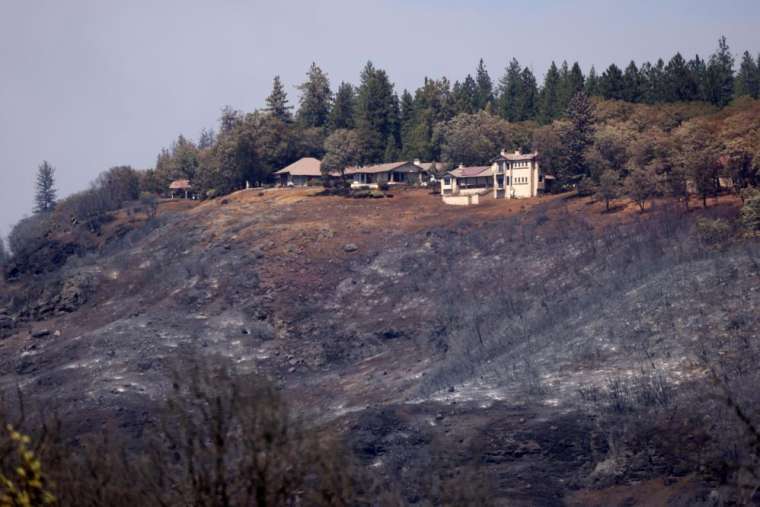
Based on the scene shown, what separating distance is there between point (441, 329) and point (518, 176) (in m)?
33.3

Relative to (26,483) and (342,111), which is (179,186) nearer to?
(342,111)

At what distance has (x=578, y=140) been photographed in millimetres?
95375

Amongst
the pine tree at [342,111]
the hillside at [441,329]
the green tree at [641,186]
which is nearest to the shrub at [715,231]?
the hillside at [441,329]

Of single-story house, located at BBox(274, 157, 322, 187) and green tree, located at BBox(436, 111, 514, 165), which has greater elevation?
green tree, located at BBox(436, 111, 514, 165)

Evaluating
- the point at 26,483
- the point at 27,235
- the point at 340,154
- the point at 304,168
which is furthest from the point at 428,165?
the point at 26,483

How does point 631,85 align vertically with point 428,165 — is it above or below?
above

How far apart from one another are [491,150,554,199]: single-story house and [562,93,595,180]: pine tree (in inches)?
137

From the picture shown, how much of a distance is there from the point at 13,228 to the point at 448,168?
298ft

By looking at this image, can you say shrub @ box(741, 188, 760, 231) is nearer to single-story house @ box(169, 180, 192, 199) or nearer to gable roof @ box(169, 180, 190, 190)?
single-story house @ box(169, 180, 192, 199)

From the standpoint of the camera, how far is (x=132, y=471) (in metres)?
17.6

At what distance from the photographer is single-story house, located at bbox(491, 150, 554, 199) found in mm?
95188

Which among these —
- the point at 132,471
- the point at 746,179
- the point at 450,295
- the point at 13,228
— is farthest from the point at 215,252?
the point at 13,228

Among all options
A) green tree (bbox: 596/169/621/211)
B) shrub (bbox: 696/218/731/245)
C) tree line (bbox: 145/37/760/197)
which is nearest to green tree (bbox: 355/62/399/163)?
tree line (bbox: 145/37/760/197)

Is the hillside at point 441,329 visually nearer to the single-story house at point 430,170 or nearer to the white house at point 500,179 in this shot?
the white house at point 500,179
